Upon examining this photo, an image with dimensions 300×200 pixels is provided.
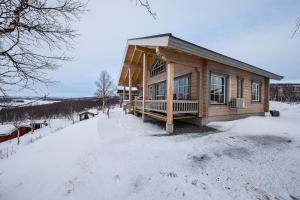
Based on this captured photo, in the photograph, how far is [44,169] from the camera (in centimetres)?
454

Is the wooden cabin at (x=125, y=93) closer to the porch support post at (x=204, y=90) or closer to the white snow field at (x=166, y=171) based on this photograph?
the porch support post at (x=204, y=90)

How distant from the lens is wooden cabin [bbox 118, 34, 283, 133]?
6.61 metres

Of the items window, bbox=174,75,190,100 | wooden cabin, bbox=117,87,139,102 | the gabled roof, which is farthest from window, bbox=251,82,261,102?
wooden cabin, bbox=117,87,139,102

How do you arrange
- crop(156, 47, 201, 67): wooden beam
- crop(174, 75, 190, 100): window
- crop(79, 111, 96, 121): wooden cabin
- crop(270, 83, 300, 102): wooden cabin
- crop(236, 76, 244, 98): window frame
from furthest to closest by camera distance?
crop(270, 83, 300, 102): wooden cabin, crop(79, 111, 96, 121): wooden cabin, crop(236, 76, 244, 98): window frame, crop(174, 75, 190, 100): window, crop(156, 47, 201, 67): wooden beam

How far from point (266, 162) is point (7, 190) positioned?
6272mm

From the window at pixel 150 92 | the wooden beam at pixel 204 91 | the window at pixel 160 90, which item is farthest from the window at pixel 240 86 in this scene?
the window at pixel 150 92

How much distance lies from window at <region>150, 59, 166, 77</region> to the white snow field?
707 centimetres

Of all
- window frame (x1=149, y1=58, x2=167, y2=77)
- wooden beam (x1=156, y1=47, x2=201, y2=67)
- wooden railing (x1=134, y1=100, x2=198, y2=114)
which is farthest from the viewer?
window frame (x1=149, y1=58, x2=167, y2=77)

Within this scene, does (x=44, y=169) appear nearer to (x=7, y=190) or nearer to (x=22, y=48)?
(x=7, y=190)

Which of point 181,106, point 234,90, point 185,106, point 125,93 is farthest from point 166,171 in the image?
point 125,93

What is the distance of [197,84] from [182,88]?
5.83ft

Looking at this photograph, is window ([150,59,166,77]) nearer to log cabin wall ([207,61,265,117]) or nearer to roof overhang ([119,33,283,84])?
roof overhang ([119,33,283,84])

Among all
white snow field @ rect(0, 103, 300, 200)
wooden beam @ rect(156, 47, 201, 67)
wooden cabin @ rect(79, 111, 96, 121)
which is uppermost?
wooden beam @ rect(156, 47, 201, 67)

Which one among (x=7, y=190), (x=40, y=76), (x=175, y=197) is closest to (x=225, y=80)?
(x=175, y=197)
